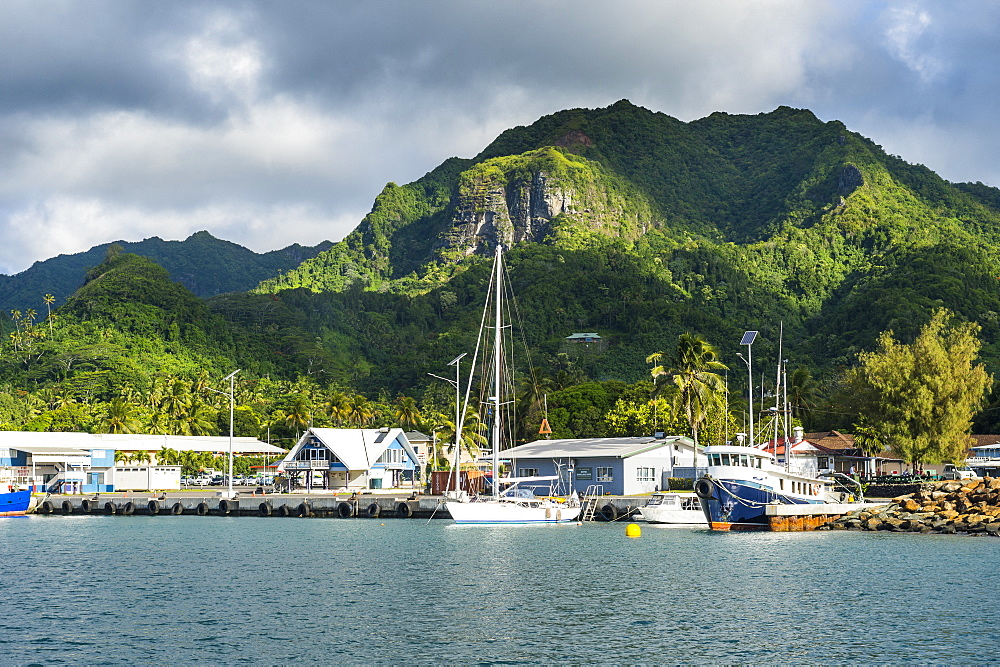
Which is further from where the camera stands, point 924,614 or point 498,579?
point 498,579

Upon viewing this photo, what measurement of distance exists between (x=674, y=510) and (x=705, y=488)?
18.9 ft

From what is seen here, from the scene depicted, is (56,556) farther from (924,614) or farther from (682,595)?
(924,614)

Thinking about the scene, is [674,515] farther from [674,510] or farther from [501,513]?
[501,513]

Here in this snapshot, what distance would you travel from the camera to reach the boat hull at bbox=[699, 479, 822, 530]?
65375 millimetres

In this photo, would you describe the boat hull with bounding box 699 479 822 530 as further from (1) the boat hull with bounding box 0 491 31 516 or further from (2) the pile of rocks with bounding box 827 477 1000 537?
(1) the boat hull with bounding box 0 491 31 516

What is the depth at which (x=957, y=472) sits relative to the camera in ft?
306

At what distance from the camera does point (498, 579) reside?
44.8 meters

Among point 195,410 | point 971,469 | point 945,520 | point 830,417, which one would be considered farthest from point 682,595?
point 195,410

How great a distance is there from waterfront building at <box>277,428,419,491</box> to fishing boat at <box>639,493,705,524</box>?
47307 mm

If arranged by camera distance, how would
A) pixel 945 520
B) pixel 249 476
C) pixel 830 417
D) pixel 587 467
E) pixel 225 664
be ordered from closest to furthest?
pixel 225 664 < pixel 945 520 < pixel 587 467 < pixel 830 417 < pixel 249 476

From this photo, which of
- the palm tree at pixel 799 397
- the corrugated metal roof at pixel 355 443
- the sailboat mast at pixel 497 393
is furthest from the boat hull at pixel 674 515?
the palm tree at pixel 799 397

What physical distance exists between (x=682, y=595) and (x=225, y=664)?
18.5 meters

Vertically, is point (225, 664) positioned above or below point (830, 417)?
below

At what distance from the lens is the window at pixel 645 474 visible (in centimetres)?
8819
